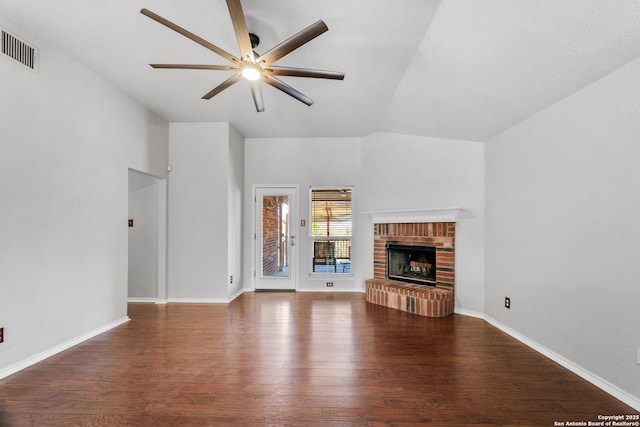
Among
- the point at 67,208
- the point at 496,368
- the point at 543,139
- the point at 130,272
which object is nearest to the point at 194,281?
the point at 130,272

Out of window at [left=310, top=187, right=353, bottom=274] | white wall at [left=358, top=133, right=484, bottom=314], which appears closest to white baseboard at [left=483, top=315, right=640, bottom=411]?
white wall at [left=358, top=133, right=484, bottom=314]

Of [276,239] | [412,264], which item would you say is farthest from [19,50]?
[412,264]

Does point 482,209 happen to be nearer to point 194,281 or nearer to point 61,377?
point 194,281

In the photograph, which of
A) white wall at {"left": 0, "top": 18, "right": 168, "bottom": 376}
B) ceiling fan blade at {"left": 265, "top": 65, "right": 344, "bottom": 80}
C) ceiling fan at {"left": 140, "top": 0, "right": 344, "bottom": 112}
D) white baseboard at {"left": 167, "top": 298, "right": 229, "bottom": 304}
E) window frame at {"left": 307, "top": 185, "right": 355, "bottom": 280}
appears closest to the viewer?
ceiling fan at {"left": 140, "top": 0, "right": 344, "bottom": 112}

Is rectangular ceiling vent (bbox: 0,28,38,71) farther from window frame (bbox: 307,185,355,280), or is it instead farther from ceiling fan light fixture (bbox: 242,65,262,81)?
window frame (bbox: 307,185,355,280)

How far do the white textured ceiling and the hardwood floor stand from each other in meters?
2.41

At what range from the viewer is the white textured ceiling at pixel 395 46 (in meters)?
1.98

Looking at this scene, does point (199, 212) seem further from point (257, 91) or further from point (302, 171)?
point (257, 91)

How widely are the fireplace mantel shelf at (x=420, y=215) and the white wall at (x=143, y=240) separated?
11.3 feet

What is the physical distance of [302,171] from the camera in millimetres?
5426

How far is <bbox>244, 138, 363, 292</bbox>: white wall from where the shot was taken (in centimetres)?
539

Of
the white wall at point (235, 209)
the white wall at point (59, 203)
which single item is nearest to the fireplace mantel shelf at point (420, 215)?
the white wall at point (235, 209)

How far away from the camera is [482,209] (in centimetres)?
394

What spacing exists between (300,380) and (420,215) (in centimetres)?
299
